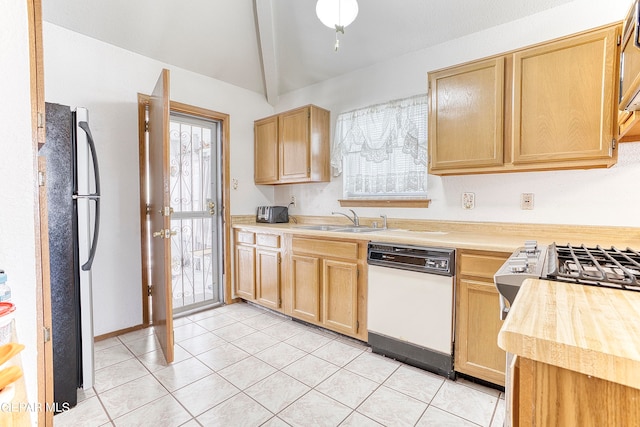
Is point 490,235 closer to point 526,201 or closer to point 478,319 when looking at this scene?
point 526,201

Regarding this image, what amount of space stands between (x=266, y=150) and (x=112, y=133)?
1511 mm

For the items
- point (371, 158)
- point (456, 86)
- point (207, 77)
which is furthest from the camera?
point (207, 77)

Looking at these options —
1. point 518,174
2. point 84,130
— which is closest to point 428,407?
point 518,174

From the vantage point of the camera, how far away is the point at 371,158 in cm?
Answer: 294

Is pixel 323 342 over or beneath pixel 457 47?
beneath

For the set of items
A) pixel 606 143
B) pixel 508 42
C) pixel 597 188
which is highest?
pixel 508 42

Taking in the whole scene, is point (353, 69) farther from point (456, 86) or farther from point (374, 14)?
point (456, 86)

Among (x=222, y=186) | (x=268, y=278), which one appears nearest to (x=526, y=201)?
(x=268, y=278)

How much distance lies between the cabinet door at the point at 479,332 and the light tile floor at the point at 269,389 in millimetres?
149

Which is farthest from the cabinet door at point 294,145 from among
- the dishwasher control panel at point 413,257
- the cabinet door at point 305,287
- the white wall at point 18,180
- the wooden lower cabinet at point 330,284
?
the white wall at point 18,180

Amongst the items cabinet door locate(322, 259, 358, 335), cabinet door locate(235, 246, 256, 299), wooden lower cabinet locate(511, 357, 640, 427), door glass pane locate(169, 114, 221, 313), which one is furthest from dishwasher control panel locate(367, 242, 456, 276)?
door glass pane locate(169, 114, 221, 313)

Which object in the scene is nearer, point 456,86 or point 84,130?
point 84,130

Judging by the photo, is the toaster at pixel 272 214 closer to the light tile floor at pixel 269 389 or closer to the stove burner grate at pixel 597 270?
the light tile floor at pixel 269 389

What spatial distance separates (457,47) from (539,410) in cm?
268
